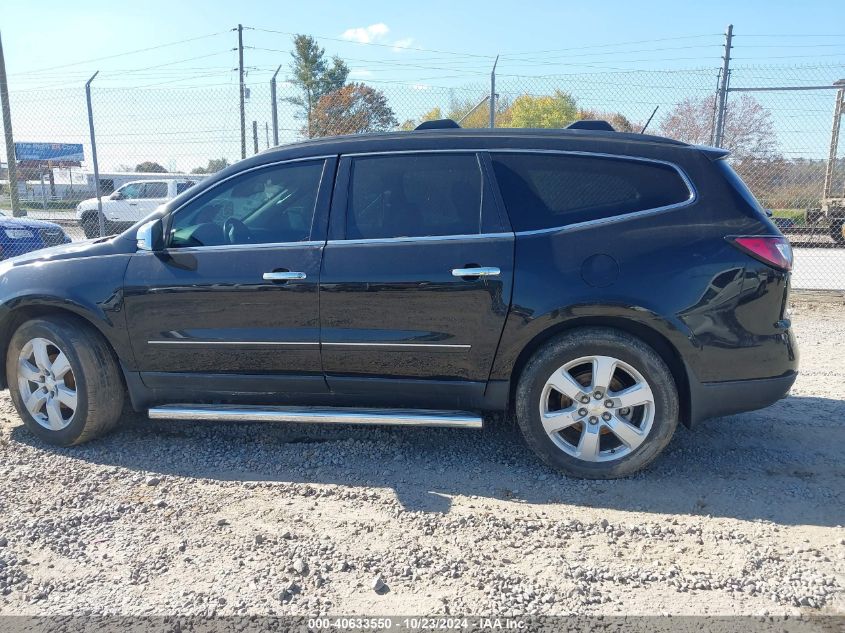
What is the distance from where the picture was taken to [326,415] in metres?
3.50

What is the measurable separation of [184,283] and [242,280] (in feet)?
1.21

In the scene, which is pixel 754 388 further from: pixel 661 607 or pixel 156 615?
pixel 156 615

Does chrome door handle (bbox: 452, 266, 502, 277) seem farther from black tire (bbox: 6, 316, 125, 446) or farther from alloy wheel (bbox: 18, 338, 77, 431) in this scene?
alloy wheel (bbox: 18, 338, 77, 431)

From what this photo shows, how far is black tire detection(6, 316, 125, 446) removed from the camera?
12.3ft

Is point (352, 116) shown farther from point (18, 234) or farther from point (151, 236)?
point (151, 236)

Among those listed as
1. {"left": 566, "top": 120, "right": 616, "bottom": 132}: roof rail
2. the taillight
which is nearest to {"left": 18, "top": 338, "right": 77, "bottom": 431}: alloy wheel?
{"left": 566, "top": 120, "right": 616, "bottom": 132}: roof rail

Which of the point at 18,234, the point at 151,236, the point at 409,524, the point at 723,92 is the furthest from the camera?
the point at 18,234

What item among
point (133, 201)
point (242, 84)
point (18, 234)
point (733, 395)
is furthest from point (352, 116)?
point (133, 201)

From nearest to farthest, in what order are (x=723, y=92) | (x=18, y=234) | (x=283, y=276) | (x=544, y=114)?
(x=283, y=276) → (x=723, y=92) → (x=18, y=234) → (x=544, y=114)

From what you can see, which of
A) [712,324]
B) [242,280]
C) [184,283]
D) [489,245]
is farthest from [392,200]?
[712,324]

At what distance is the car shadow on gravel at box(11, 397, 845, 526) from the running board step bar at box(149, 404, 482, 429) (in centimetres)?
30

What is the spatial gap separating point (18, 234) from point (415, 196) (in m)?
8.39

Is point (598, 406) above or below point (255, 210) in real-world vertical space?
below

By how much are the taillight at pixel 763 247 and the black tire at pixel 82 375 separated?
3.65m
